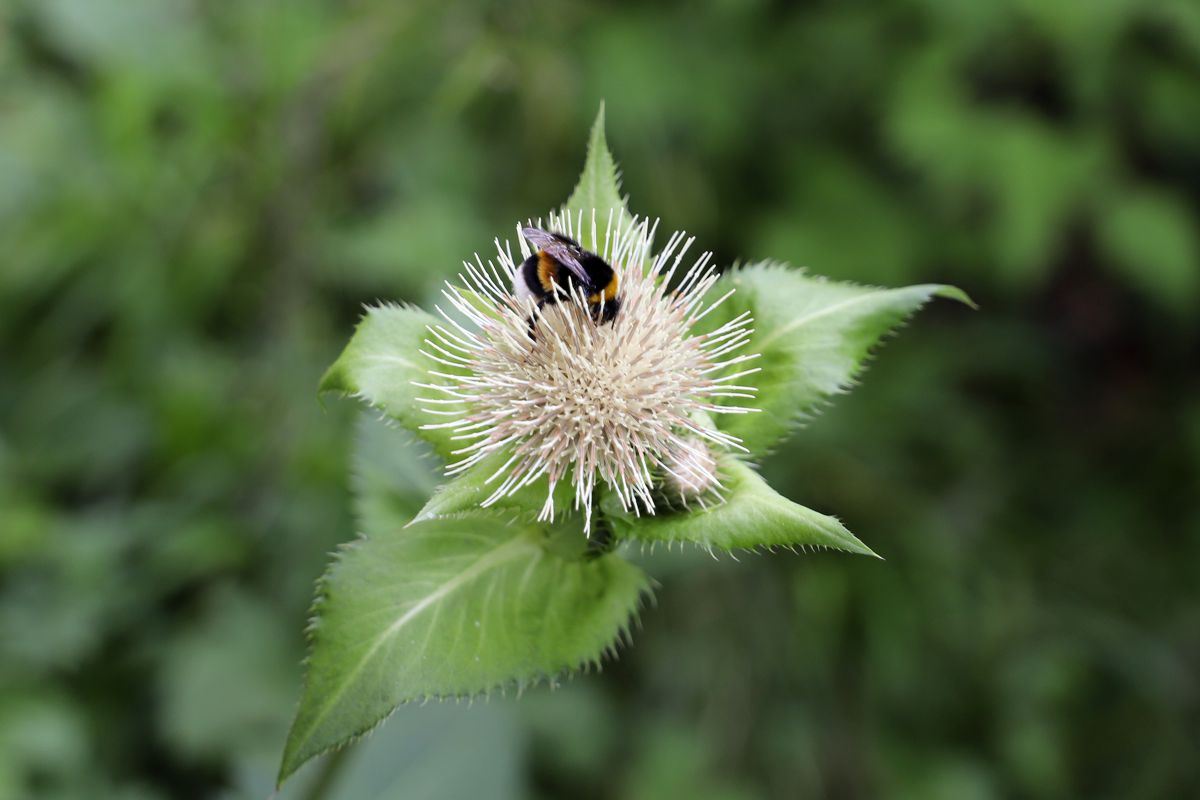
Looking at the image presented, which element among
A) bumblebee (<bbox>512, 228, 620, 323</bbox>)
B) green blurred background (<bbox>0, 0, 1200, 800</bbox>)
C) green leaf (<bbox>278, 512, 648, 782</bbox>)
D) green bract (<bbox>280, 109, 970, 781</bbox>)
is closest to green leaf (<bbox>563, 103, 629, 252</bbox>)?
green bract (<bbox>280, 109, 970, 781</bbox>)

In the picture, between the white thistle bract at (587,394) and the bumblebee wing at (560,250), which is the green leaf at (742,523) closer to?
the white thistle bract at (587,394)

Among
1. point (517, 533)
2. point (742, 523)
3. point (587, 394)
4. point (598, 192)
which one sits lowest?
point (742, 523)

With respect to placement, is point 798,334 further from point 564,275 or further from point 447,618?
point 447,618

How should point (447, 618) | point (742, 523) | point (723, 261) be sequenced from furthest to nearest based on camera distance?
point (723, 261), point (447, 618), point (742, 523)

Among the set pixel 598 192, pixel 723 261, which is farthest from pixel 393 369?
pixel 723 261

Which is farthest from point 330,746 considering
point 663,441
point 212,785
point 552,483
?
point 212,785

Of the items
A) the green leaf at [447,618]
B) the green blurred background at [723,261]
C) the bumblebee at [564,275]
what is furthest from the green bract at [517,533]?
the green blurred background at [723,261]
